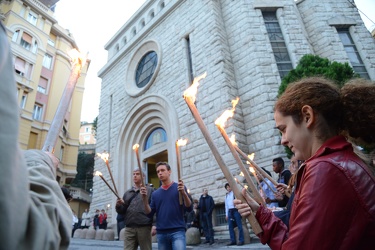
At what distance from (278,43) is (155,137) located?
7.80 metres

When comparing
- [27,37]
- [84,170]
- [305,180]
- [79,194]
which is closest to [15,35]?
[27,37]

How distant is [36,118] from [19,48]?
6.05 meters

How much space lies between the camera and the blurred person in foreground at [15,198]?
49cm

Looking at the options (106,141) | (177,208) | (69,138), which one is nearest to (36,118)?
(69,138)

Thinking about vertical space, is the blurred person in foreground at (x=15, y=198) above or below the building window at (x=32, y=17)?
below

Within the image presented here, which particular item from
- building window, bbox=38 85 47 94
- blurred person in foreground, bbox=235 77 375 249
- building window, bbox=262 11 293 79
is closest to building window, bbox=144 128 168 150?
building window, bbox=262 11 293 79

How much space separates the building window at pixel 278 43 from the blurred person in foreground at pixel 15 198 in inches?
400

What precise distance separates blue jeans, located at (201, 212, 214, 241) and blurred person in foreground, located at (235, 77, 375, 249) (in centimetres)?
556

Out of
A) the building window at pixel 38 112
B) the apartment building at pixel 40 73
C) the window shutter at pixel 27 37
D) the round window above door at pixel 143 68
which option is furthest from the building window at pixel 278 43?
the window shutter at pixel 27 37

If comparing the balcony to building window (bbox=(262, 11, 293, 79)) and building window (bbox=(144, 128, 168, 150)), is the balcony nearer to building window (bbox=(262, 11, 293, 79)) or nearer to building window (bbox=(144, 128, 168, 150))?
building window (bbox=(144, 128, 168, 150))

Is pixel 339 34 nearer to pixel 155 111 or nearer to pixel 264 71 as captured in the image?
pixel 264 71

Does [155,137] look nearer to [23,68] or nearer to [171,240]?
[171,240]

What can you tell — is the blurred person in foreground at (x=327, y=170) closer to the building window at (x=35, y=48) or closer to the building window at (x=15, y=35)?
the building window at (x=15, y=35)

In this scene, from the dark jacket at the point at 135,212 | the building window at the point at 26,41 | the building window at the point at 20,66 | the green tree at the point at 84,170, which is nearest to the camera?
the dark jacket at the point at 135,212
